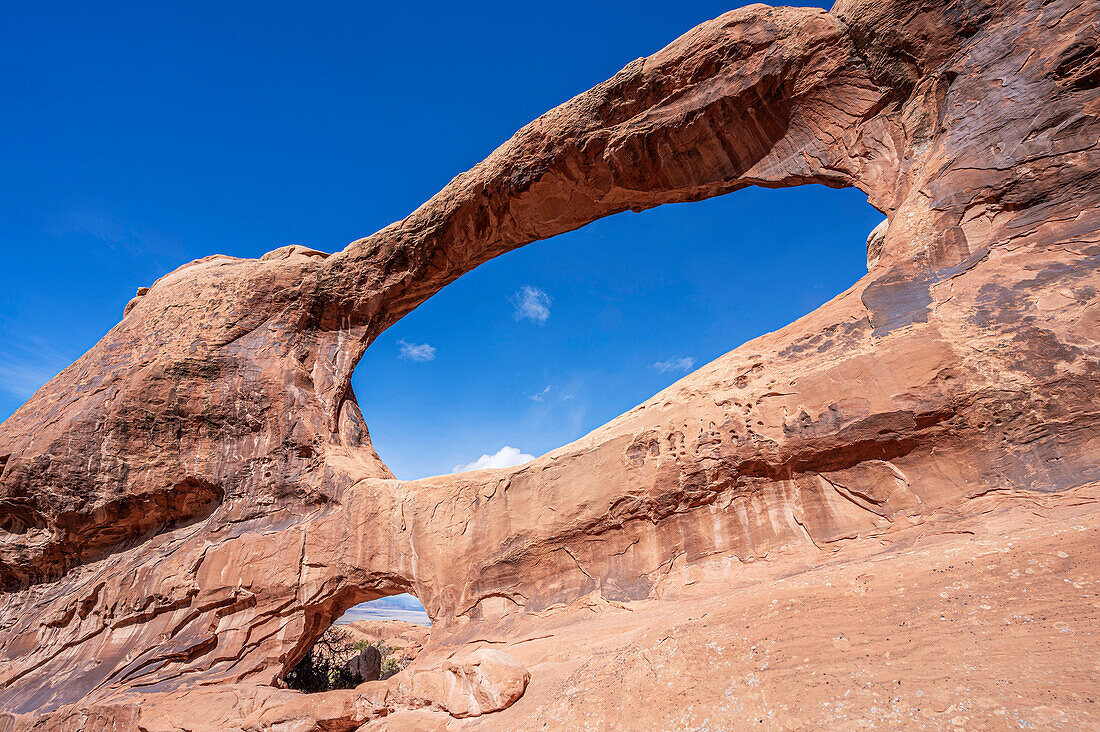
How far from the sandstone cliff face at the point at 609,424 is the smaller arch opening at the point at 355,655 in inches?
56.9

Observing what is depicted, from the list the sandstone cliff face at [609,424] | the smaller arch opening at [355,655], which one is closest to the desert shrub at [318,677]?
the smaller arch opening at [355,655]

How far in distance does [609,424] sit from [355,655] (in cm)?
1199

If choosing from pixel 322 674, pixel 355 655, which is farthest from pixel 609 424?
pixel 355 655

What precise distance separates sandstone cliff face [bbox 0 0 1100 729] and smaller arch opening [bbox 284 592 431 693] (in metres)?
1.45

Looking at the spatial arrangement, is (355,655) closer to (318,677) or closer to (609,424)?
(318,677)

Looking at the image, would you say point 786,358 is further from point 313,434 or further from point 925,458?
point 313,434

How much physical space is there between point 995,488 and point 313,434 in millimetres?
8816

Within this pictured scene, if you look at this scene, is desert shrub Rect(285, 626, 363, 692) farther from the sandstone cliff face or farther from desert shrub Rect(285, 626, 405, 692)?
the sandstone cliff face

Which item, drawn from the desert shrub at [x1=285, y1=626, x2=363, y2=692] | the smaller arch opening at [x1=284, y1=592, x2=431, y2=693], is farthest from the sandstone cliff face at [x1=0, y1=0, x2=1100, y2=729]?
the desert shrub at [x1=285, y1=626, x2=363, y2=692]

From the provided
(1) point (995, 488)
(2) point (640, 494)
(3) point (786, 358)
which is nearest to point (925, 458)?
(1) point (995, 488)

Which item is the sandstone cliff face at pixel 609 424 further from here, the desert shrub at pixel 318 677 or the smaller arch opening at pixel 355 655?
the desert shrub at pixel 318 677

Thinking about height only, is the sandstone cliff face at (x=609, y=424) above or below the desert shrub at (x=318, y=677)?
above

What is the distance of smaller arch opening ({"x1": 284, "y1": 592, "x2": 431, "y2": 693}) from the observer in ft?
42.5

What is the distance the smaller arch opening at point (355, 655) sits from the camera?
13.0 metres
